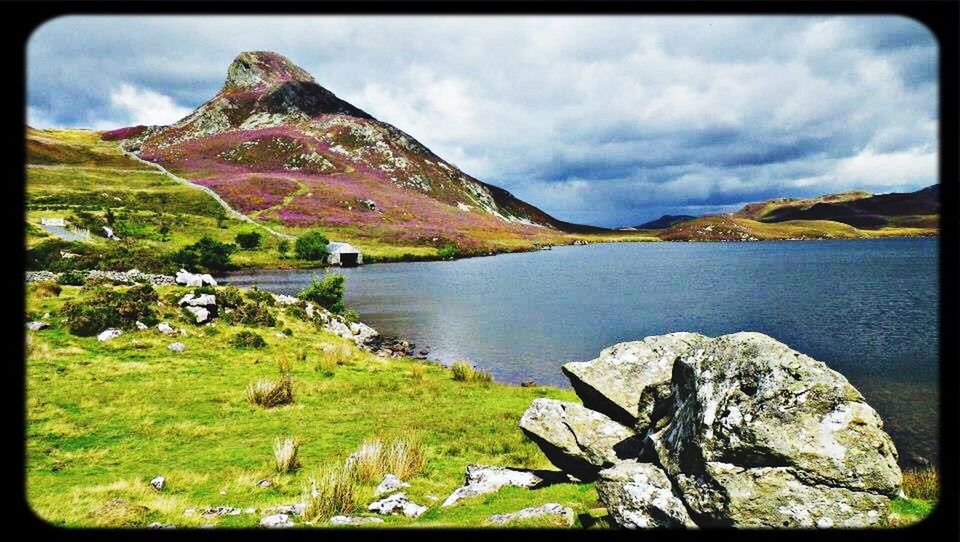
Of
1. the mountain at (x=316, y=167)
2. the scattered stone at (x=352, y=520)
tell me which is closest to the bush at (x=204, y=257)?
the mountain at (x=316, y=167)

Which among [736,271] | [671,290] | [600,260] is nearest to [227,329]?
[671,290]

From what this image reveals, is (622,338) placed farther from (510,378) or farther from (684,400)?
(684,400)

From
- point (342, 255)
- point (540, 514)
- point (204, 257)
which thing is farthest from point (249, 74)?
point (540, 514)

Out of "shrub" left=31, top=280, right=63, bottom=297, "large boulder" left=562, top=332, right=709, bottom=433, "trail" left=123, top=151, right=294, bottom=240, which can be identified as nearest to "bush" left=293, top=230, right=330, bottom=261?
"trail" left=123, top=151, right=294, bottom=240

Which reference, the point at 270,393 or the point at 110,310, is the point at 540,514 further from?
the point at 110,310

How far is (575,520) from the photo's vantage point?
820cm

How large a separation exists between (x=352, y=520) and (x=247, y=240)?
7403 centimetres

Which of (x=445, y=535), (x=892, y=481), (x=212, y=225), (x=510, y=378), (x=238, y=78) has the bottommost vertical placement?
(x=510, y=378)

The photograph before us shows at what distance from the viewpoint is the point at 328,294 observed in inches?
1474

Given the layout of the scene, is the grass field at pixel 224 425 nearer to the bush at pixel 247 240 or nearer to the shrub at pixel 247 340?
the shrub at pixel 247 340

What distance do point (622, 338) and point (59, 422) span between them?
28873 mm

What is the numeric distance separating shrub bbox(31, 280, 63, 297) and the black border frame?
27.3 m

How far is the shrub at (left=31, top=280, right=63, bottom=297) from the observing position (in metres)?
25.0
